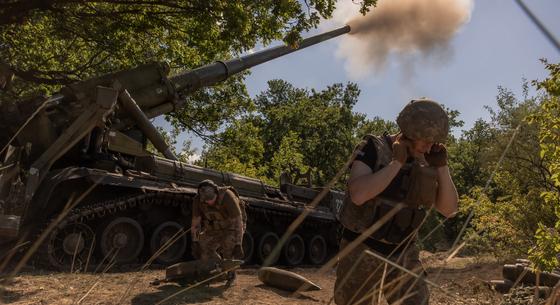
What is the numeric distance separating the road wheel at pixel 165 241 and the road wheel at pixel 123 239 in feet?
1.25

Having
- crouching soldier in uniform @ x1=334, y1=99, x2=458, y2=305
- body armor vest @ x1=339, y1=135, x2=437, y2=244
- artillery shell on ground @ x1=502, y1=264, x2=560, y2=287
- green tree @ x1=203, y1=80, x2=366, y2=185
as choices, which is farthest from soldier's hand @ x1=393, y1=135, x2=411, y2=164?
green tree @ x1=203, y1=80, x2=366, y2=185

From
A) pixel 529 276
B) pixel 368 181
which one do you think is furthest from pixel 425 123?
pixel 529 276

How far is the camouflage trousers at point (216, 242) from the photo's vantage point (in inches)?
312

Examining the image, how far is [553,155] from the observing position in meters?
7.79

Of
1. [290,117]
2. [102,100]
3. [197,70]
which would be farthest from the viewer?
[290,117]

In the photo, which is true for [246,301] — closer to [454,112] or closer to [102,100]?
[102,100]

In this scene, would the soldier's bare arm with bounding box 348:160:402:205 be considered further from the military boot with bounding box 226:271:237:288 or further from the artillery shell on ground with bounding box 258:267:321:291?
the artillery shell on ground with bounding box 258:267:321:291

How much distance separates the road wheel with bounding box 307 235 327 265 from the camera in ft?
52.4

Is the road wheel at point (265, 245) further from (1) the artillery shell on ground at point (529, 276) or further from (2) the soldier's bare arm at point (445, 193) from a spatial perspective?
(2) the soldier's bare arm at point (445, 193)

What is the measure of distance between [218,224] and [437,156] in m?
5.27

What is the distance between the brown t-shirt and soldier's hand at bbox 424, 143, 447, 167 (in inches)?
198

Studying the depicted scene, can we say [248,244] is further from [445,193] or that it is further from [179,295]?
[445,193]

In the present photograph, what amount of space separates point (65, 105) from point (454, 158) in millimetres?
41384

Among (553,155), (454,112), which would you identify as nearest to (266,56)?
(553,155)
